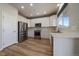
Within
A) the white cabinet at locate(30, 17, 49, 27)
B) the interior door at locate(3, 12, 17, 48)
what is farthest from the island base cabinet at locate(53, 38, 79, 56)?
the white cabinet at locate(30, 17, 49, 27)

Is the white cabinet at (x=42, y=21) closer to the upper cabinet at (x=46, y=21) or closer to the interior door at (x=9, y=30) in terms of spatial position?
the upper cabinet at (x=46, y=21)

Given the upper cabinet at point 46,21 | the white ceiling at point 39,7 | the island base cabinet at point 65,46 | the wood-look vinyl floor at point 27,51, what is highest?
the white ceiling at point 39,7

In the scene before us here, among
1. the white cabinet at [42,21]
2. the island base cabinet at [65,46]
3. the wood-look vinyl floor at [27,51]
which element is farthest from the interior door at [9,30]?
the white cabinet at [42,21]

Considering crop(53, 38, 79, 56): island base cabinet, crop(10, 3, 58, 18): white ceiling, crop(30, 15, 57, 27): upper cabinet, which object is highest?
crop(10, 3, 58, 18): white ceiling

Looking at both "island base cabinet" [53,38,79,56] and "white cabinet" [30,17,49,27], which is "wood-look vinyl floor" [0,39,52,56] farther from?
"white cabinet" [30,17,49,27]

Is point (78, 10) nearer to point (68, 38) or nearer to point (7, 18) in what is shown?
point (68, 38)

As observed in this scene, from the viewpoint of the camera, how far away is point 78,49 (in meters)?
2.10

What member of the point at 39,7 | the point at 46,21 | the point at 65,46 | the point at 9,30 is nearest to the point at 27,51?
the point at 9,30

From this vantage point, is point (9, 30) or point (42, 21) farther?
point (42, 21)

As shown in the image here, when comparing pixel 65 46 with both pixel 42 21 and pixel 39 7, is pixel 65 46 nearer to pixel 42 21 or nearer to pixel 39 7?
pixel 39 7

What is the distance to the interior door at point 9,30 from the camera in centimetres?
445

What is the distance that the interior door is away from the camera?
4453 millimetres

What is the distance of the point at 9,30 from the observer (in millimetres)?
4875

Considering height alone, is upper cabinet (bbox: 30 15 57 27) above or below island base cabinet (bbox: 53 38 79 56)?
above
